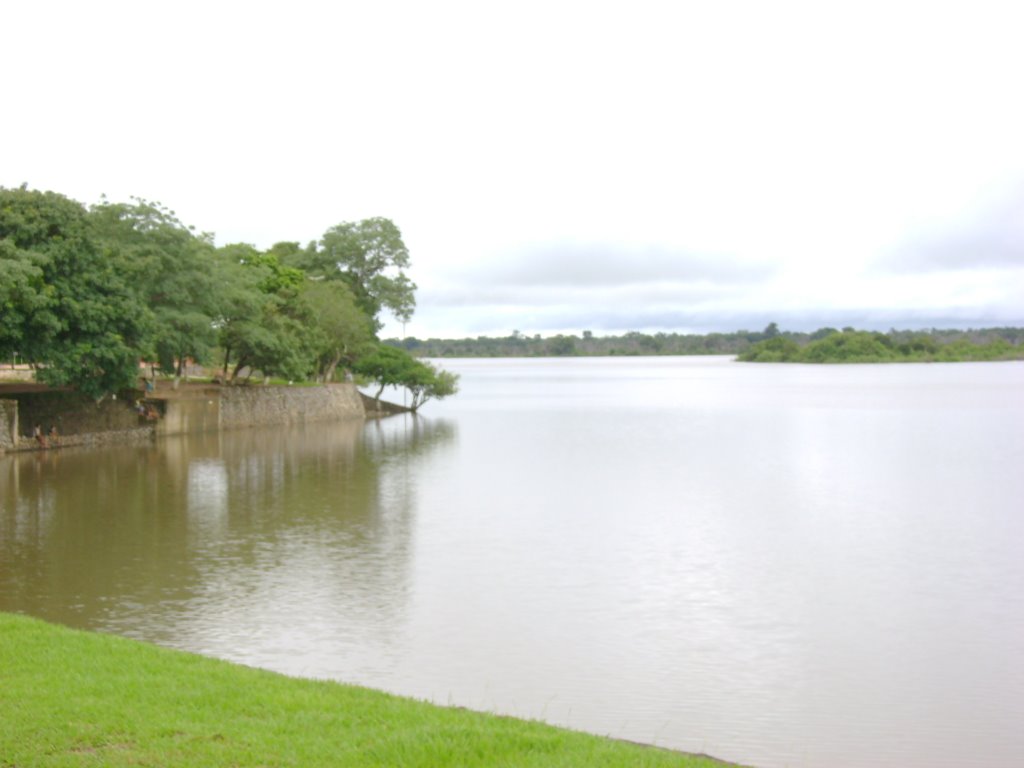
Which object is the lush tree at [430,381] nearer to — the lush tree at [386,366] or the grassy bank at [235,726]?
the lush tree at [386,366]

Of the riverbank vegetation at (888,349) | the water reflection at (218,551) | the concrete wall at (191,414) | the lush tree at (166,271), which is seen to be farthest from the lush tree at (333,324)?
the riverbank vegetation at (888,349)

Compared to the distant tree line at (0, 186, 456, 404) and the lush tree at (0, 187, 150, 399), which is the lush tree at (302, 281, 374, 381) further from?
the lush tree at (0, 187, 150, 399)

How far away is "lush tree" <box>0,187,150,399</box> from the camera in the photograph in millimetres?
27859

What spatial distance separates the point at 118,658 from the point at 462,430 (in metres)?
38.3

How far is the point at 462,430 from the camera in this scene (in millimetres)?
46688

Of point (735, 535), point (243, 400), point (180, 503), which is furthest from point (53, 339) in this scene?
point (735, 535)

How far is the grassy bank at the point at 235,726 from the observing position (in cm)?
604

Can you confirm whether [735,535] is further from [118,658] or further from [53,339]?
[53,339]

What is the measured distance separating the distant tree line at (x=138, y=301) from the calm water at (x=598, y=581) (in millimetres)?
3284

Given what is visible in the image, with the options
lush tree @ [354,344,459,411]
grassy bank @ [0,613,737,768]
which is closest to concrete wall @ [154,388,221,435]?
lush tree @ [354,344,459,411]

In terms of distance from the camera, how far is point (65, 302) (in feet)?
95.6

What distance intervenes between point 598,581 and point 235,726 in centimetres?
929

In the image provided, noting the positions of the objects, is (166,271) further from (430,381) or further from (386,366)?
(430,381)

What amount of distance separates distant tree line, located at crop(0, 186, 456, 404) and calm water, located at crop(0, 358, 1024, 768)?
328cm
